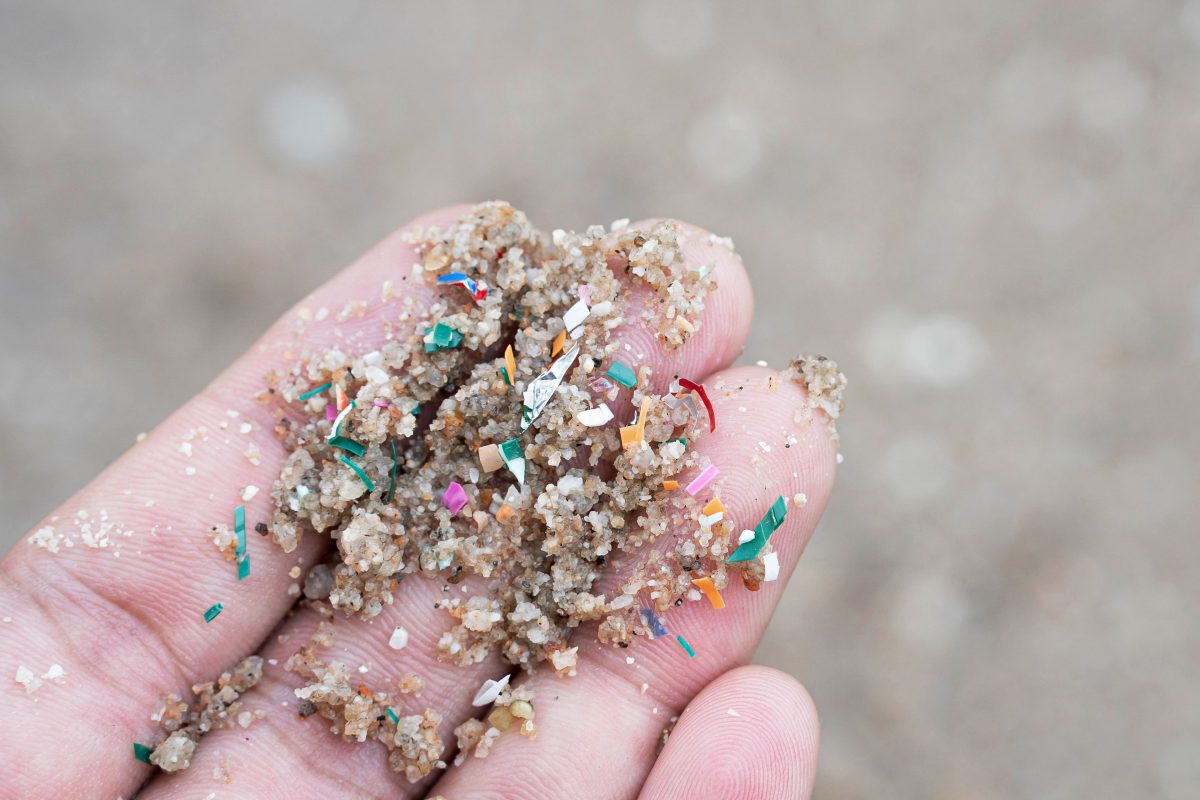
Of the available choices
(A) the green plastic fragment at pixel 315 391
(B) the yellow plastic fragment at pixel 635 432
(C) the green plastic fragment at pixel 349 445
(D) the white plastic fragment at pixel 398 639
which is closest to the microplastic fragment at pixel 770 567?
(B) the yellow plastic fragment at pixel 635 432

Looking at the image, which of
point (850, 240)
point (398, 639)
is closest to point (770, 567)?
point (398, 639)

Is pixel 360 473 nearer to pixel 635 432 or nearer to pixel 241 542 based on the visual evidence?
pixel 241 542

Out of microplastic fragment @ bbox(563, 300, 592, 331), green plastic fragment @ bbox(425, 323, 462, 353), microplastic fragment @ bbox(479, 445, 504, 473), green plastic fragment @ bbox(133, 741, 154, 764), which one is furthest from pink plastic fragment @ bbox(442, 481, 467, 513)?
green plastic fragment @ bbox(133, 741, 154, 764)

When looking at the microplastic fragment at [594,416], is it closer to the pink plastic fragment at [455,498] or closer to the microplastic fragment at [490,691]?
the pink plastic fragment at [455,498]

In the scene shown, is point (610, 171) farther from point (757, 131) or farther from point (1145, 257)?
point (1145, 257)

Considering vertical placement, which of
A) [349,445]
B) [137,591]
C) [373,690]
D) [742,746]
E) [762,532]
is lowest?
[742,746]

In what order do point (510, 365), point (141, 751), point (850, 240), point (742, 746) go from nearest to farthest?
point (742, 746) < point (141, 751) < point (510, 365) < point (850, 240)
